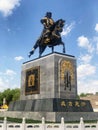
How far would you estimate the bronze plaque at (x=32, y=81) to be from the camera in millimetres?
18175

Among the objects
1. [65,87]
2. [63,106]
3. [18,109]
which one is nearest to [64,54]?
[65,87]

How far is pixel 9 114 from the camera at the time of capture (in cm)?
1889

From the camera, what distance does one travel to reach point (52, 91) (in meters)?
16.5

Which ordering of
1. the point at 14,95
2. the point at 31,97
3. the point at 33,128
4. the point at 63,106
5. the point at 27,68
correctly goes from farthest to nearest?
the point at 14,95, the point at 27,68, the point at 31,97, the point at 63,106, the point at 33,128

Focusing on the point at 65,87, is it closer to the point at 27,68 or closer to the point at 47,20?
the point at 27,68

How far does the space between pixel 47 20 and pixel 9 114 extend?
8.16 meters

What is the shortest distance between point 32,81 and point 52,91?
2.82 metres

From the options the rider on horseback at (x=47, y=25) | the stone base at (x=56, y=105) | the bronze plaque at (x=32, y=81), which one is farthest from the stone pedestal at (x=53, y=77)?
the rider on horseback at (x=47, y=25)

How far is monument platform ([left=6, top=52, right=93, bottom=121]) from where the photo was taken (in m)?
15.6

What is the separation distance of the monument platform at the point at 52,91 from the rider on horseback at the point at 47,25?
70.9 inches

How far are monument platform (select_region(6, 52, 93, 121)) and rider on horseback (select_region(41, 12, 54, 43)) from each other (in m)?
1.80

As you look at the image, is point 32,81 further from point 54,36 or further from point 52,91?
point 54,36

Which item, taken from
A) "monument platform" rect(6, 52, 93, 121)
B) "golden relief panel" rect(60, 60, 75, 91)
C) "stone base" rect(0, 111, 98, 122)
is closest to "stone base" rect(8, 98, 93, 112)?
"monument platform" rect(6, 52, 93, 121)

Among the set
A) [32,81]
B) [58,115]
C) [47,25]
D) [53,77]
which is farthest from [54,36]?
[58,115]
